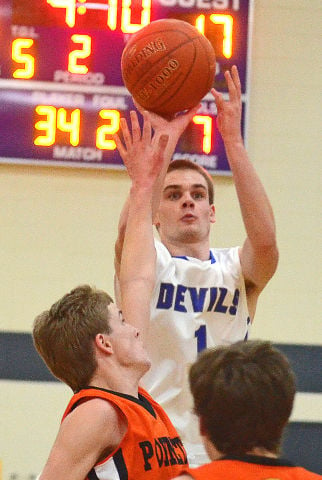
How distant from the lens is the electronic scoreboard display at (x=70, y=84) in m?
5.51

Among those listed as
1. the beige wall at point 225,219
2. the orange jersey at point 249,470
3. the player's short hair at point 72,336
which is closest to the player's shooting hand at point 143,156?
the player's short hair at point 72,336

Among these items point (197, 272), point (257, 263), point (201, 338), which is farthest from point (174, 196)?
point (201, 338)

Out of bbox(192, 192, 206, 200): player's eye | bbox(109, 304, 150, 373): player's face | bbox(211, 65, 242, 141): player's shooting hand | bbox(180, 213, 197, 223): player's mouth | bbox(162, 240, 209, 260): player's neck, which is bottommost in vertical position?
bbox(109, 304, 150, 373): player's face

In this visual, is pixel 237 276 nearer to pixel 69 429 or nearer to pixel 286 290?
pixel 69 429

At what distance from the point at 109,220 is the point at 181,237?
79.1 inches

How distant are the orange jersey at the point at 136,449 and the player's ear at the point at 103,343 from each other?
0.36 feet

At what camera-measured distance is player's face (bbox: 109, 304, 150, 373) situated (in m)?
2.54

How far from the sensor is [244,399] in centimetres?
193

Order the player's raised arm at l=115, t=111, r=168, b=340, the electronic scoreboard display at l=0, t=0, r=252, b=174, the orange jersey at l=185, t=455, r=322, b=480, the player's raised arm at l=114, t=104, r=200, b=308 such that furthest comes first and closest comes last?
the electronic scoreboard display at l=0, t=0, r=252, b=174 < the player's raised arm at l=114, t=104, r=200, b=308 < the player's raised arm at l=115, t=111, r=168, b=340 < the orange jersey at l=185, t=455, r=322, b=480

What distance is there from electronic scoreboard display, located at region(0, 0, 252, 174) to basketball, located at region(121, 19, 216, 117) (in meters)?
1.87

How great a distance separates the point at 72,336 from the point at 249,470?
757 mm

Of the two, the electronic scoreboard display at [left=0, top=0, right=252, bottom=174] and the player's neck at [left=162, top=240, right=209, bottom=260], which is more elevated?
the electronic scoreboard display at [left=0, top=0, right=252, bottom=174]

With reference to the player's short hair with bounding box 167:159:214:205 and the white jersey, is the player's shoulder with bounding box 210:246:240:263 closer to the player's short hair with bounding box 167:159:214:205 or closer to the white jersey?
the white jersey

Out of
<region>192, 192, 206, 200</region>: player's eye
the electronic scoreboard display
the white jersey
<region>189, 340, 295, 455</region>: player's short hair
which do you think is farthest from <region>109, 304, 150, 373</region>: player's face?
the electronic scoreboard display
